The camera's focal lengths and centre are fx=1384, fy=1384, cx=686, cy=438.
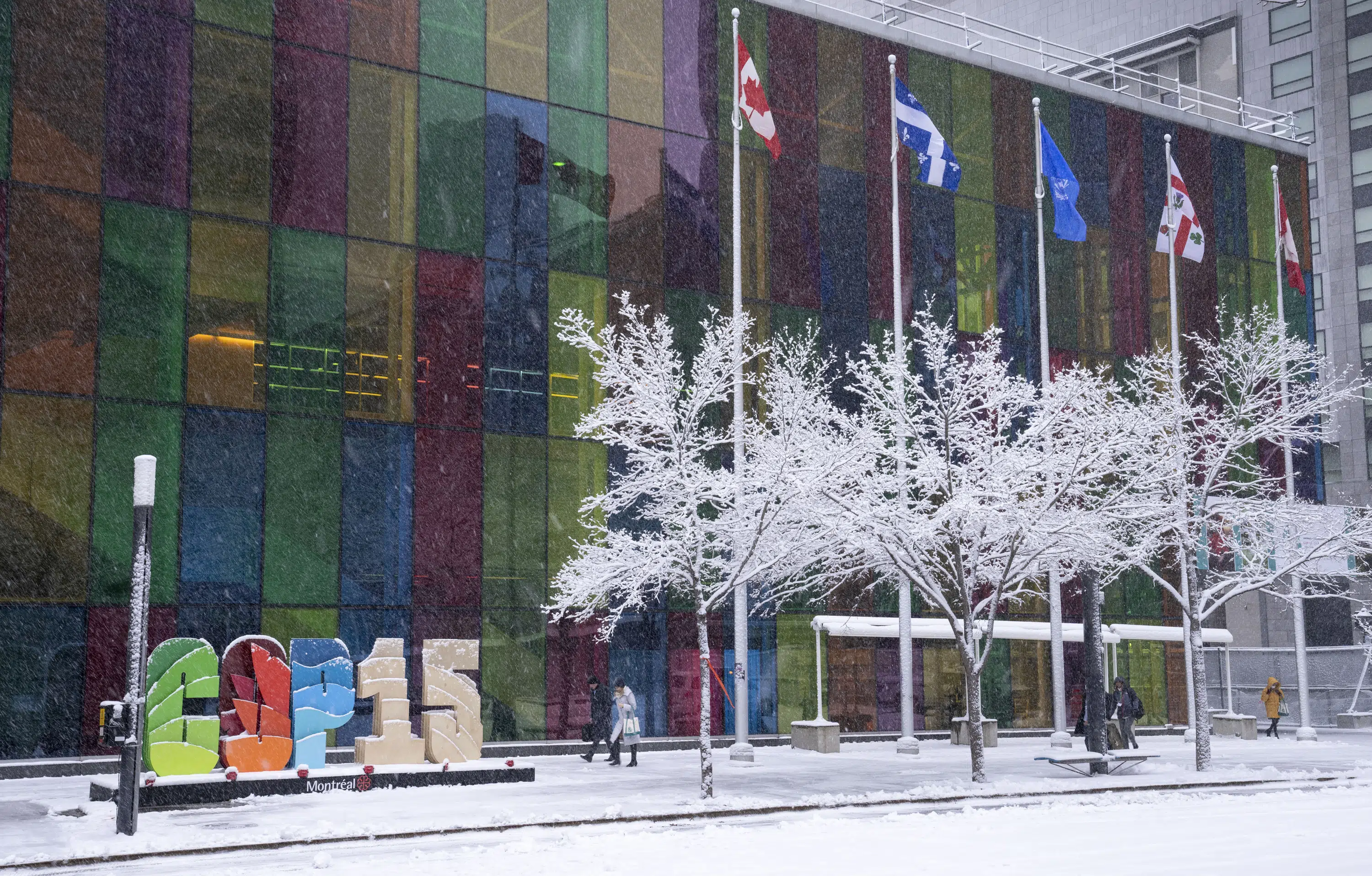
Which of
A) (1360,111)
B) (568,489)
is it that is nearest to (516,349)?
(568,489)

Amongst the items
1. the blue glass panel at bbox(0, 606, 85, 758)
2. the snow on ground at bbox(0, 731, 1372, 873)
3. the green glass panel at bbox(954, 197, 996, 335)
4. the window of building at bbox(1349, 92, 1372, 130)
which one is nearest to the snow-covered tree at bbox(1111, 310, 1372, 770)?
the snow on ground at bbox(0, 731, 1372, 873)

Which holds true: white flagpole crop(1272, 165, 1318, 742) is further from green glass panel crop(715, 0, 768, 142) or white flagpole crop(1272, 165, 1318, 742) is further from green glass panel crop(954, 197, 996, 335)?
green glass panel crop(715, 0, 768, 142)

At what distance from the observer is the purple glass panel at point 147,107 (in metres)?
27.3

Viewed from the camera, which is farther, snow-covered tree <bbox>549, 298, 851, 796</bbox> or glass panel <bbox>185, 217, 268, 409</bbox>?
glass panel <bbox>185, 217, 268, 409</bbox>

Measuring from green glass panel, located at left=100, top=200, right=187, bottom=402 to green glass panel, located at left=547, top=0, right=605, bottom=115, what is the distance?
9.88 meters

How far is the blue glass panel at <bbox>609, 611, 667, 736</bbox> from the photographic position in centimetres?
3231

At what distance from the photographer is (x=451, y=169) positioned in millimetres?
31344

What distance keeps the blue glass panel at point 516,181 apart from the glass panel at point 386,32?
212cm

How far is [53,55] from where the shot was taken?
88.0 feet

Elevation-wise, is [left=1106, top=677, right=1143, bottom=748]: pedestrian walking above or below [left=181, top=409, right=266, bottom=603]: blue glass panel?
below

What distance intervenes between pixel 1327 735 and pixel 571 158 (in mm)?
27676

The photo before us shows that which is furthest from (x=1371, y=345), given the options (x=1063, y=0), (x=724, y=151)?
(x=724, y=151)

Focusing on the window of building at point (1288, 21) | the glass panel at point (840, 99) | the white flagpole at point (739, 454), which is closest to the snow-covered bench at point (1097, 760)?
the white flagpole at point (739, 454)

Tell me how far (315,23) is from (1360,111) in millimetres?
65245
